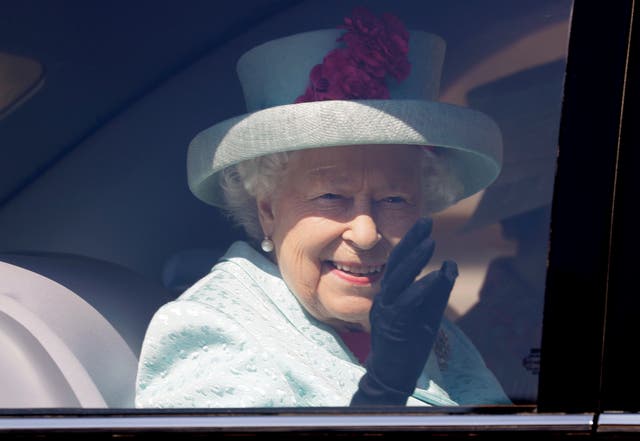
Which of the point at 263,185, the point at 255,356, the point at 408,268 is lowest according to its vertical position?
the point at 255,356

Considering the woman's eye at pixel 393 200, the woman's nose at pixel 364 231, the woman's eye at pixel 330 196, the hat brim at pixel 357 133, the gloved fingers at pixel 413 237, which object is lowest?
the gloved fingers at pixel 413 237

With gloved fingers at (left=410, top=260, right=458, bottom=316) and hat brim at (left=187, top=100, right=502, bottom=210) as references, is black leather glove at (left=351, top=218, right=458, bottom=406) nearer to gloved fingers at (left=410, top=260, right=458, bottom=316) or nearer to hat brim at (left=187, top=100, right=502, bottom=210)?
gloved fingers at (left=410, top=260, right=458, bottom=316)

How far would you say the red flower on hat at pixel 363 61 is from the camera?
1.72 m

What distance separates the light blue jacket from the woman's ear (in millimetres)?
53

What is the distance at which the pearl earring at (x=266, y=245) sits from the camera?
1771 mm

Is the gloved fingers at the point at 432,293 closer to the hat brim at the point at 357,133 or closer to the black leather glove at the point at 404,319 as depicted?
the black leather glove at the point at 404,319

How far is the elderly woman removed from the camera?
172 centimetres

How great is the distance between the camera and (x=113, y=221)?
174 centimetres

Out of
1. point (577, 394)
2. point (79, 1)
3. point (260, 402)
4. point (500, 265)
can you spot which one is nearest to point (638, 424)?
point (577, 394)

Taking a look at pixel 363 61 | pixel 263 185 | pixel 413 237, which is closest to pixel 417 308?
pixel 413 237

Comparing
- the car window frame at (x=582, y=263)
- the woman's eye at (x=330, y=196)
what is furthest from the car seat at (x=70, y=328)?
the woman's eye at (x=330, y=196)

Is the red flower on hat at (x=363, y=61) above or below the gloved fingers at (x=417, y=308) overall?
above

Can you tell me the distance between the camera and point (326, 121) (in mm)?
1721

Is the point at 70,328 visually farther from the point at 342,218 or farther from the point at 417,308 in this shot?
the point at 417,308
